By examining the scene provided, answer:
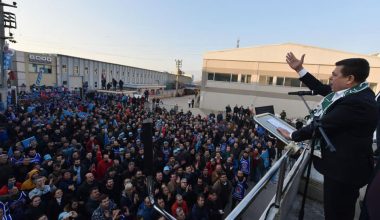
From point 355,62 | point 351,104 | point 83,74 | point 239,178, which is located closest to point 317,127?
point 351,104

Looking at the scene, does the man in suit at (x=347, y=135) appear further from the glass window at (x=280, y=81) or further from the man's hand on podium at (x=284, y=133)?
the glass window at (x=280, y=81)

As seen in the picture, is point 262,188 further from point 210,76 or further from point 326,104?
point 210,76

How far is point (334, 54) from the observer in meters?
23.5

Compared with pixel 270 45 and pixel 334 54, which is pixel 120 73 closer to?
pixel 270 45

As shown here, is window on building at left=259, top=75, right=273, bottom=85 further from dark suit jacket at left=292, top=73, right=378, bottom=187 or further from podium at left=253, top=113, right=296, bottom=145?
dark suit jacket at left=292, top=73, right=378, bottom=187

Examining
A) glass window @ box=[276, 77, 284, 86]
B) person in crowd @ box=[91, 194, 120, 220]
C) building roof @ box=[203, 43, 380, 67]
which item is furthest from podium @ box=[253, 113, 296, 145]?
glass window @ box=[276, 77, 284, 86]

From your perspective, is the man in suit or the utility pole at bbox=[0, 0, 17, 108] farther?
the utility pole at bbox=[0, 0, 17, 108]

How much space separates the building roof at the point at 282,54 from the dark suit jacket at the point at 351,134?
24.7 m

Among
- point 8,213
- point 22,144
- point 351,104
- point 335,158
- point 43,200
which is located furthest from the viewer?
point 22,144

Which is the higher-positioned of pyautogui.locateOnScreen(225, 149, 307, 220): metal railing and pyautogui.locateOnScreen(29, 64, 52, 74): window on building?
pyautogui.locateOnScreen(29, 64, 52, 74): window on building

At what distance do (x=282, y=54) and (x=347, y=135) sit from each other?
26.3 meters

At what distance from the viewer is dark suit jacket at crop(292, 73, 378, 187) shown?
5.34ft

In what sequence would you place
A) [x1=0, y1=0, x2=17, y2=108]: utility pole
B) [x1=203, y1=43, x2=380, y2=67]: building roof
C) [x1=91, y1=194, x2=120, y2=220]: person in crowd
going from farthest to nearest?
1. [x1=203, y1=43, x2=380, y2=67]: building roof
2. [x1=0, y1=0, x2=17, y2=108]: utility pole
3. [x1=91, y1=194, x2=120, y2=220]: person in crowd

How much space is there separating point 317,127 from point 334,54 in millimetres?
26331
